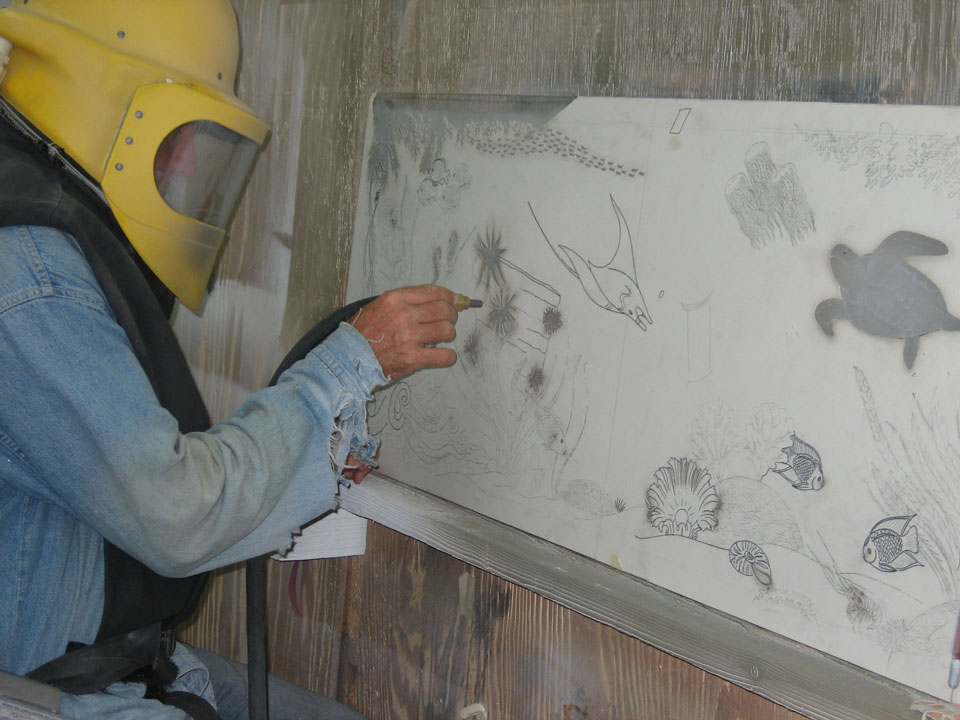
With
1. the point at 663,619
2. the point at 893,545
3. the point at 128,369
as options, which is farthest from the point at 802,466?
the point at 128,369

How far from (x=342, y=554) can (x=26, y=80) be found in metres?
0.89

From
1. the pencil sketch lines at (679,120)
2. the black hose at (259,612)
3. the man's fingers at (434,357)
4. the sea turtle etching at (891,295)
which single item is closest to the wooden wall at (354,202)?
the pencil sketch lines at (679,120)

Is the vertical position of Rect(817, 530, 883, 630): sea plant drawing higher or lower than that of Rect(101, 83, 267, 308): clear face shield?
lower

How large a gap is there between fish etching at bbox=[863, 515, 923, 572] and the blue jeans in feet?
2.95

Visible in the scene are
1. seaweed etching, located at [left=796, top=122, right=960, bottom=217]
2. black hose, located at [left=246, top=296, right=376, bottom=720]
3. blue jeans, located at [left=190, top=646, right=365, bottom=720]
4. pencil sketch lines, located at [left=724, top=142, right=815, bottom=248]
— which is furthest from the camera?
blue jeans, located at [left=190, top=646, right=365, bottom=720]

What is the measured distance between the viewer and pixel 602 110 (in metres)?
1.03

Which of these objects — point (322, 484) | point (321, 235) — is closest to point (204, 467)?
point (322, 484)

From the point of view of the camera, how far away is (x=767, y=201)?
2.84ft

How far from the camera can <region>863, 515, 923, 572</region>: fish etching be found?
0.77 metres

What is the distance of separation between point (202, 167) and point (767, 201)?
72 centimetres

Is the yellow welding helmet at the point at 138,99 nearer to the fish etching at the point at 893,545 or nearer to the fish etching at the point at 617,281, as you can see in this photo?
the fish etching at the point at 617,281

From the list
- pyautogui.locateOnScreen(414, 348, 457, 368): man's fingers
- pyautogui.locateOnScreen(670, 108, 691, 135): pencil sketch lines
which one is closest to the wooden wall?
pyautogui.locateOnScreen(670, 108, 691, 135): pencil sketch lines

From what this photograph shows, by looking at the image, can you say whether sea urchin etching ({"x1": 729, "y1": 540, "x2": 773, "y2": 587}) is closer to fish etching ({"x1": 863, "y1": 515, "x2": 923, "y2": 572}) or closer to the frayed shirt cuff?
fish etching ({"x1": 863, "y1": 515, "x2": 923, "y2": 572})

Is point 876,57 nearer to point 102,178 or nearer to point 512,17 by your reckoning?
point 512,17
